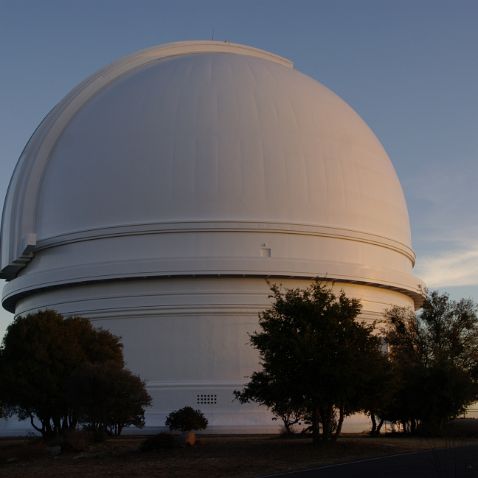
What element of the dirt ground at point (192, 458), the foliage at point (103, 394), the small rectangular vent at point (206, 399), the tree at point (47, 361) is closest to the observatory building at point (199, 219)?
the small rectangular vent at point (206, 399)

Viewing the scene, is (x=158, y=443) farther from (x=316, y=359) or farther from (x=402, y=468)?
(x=402, y=468)

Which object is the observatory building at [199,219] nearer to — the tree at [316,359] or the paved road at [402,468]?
the tree at [316,359]

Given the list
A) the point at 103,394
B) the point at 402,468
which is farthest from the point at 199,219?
the point at 402,468

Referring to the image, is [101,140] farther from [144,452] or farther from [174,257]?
[144,452]

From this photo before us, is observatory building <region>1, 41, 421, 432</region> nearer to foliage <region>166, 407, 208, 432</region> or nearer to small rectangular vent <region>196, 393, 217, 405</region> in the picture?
small rectangular vent <region>196, 393, 217, 405</region>

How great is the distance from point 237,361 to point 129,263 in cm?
633

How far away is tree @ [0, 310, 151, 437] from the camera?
2861cm

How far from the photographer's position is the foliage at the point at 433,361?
98.8 feet

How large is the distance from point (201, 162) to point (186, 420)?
11.4 meters

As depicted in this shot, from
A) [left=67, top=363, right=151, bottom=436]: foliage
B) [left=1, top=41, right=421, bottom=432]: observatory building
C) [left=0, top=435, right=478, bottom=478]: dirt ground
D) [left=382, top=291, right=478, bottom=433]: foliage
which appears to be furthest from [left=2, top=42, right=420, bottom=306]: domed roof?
[left=0, top=435, right=478, bottom=478]: dirt ground

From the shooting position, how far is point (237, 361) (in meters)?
36.0

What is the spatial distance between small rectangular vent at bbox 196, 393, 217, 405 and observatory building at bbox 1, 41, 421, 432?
0.21 ft

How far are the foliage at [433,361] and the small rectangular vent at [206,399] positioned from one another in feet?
24.5

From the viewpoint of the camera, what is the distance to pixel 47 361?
1147 inches
